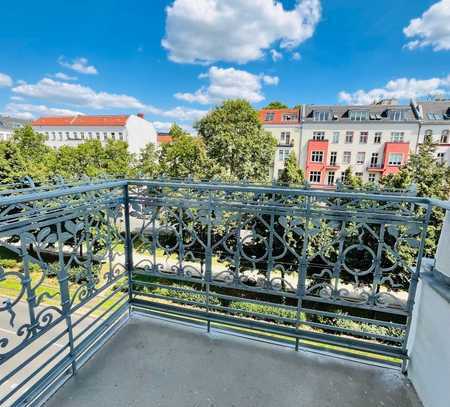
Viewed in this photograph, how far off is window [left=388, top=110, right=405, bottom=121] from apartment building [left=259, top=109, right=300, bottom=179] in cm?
693

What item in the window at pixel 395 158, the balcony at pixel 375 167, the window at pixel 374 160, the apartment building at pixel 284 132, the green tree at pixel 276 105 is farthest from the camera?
the green tree at pixel 276 105

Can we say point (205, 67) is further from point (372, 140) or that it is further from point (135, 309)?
point (135, 309)

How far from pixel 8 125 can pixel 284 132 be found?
40749mm


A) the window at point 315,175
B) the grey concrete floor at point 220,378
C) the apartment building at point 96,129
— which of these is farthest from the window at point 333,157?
the grey concrete floor at point 220,378

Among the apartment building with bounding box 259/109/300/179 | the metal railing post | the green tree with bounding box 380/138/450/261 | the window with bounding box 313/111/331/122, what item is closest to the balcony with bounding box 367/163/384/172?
the window with bounding box 313/111/331/122

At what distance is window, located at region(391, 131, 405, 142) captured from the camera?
1922 centimetres

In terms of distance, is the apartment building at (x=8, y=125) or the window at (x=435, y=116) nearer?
the window at (x=435, y=116)

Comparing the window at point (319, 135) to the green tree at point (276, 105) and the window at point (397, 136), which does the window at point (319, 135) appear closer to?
the window at point (397, 136)

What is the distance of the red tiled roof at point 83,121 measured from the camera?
2777cm

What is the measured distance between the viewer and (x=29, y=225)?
1180 mm

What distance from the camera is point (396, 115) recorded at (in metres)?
19.3

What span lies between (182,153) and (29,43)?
8320 mm

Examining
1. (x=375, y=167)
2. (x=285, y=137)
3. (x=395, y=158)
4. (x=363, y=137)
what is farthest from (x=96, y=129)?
(x=395, y=158)

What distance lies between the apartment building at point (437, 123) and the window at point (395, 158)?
198 cm
